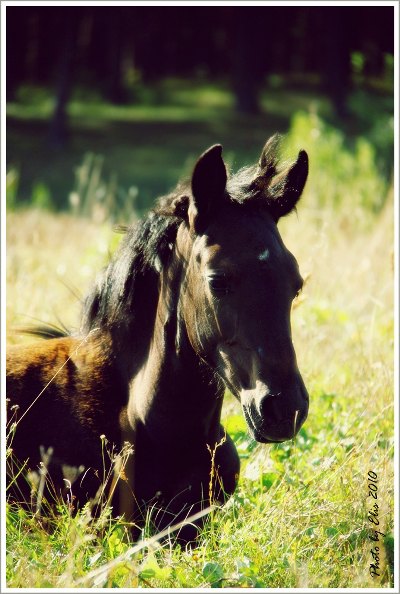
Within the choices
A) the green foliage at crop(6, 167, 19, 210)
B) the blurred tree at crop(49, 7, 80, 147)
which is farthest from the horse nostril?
the blurred tree at crop(49, 7, 80, 147)

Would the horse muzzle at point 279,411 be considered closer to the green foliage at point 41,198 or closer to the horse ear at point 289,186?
the horse ear at point 289,186

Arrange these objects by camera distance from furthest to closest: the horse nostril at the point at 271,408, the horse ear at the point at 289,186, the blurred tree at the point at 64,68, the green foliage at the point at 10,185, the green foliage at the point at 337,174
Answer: the blurred tree at the point at 64,68 → the green foliage at the point at 337,174 → the green foliage at the point at 10,185 → the horse ear at the point at 289,186 → the horse nostril at the point at 271,408

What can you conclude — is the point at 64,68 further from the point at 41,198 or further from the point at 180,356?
the point at 180,356

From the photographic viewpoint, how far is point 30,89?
27.3 meters

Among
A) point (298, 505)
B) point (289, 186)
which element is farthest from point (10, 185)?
point (298, 505)

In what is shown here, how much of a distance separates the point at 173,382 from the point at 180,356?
0.36ft

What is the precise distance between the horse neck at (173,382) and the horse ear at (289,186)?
1.52ft

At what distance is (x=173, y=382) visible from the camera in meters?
2.84

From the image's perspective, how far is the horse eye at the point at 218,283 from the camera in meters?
2.55

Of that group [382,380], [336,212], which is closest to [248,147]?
[336,212]

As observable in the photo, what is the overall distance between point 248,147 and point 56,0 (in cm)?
1992

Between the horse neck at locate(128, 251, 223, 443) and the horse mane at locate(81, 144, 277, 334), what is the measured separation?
0.10m

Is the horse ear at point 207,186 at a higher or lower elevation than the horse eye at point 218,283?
higher

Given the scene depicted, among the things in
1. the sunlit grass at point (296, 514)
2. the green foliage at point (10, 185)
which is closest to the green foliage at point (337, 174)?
the green foliage at point (10, 185)
